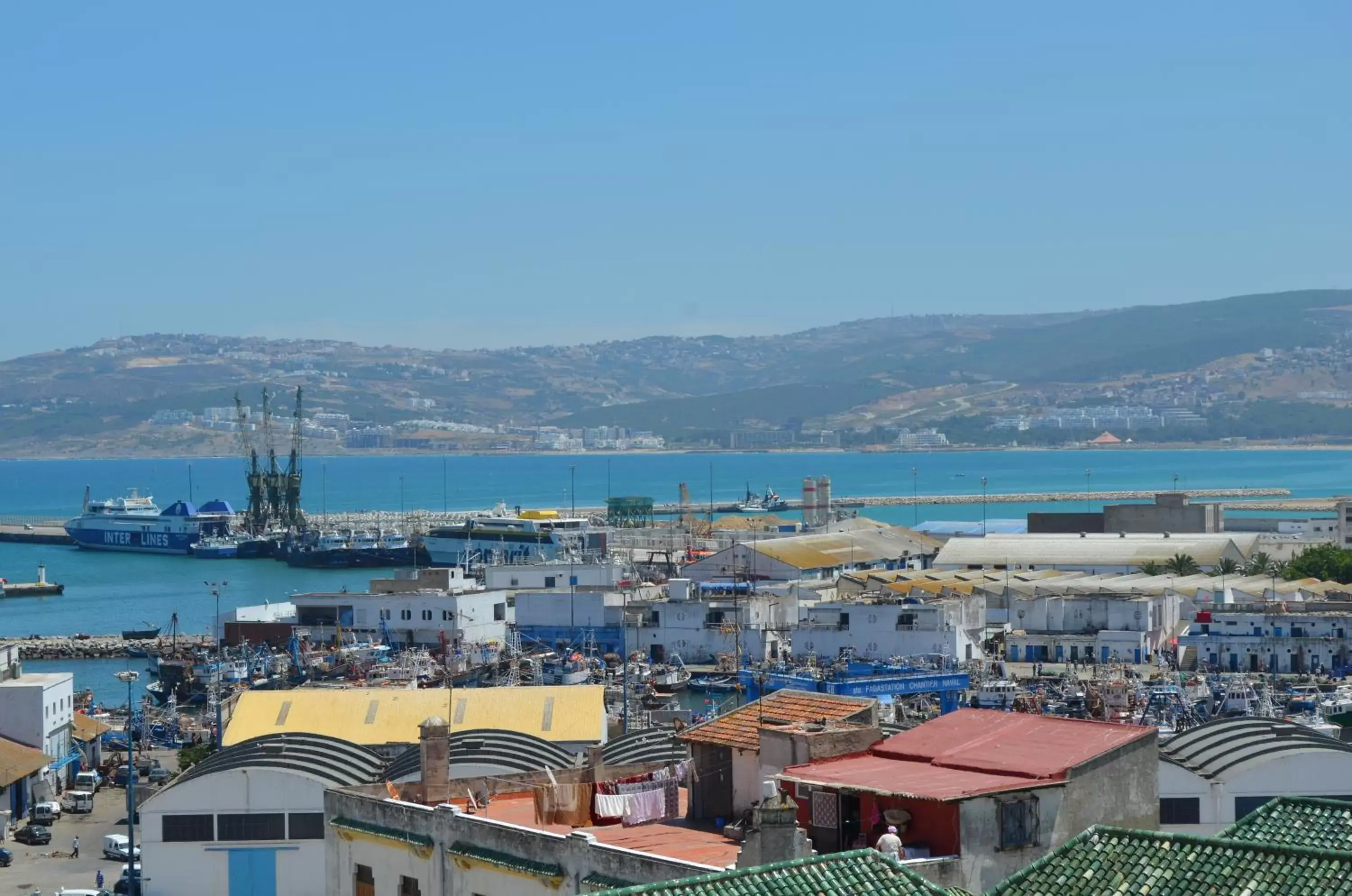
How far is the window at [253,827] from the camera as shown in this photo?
596 inches

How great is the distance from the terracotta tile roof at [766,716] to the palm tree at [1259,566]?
37.9m

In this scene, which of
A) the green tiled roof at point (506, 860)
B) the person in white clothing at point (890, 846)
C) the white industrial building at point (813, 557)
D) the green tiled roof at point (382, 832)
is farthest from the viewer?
the white industrial building at point (813, 557)

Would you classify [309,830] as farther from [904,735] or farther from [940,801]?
[940,801]

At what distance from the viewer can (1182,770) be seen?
13.8 meters

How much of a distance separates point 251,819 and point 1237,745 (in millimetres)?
7163

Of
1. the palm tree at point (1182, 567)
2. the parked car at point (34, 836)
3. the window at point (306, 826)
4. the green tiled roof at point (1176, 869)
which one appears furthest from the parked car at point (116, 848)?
the palm tree at point (1182, 567)

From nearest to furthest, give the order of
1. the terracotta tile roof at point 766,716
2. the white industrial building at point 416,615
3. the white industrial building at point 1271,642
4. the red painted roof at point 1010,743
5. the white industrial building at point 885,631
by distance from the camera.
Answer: the red painted roof at point 1010,743
the terracotta tile roof at point 766,716
the white industrial building at point 885,631
the white industrial building at point 1271,642
the white industrial building at point 416,615

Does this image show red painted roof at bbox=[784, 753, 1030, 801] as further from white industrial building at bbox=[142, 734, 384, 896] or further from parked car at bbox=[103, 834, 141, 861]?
parked car at bbox=[103, 834, 141, 861]

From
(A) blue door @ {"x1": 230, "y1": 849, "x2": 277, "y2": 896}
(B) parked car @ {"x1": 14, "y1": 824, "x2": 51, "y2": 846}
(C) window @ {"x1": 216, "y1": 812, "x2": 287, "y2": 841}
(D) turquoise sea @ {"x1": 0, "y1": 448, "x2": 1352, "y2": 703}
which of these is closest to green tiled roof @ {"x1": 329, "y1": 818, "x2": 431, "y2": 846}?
(C) window @ {"x1": 216, "y1": 812, "x2": 287, "y2": 841}

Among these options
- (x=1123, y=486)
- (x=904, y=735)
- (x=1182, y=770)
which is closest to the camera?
(x=904, y=735)

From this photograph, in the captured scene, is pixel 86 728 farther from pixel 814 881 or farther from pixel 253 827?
pixel 814 881

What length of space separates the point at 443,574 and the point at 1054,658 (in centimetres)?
1266

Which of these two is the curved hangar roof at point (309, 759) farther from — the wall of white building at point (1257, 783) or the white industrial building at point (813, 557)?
the white industrial building at point (813, 557)

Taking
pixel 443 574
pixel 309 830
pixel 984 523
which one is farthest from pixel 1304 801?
pixel 984 523
